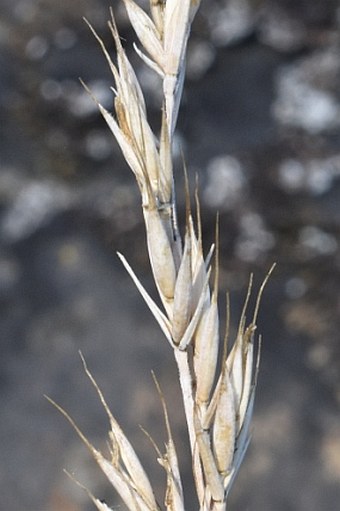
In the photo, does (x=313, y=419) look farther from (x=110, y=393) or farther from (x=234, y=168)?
(x=234, y=168)

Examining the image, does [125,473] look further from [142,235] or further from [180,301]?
[142,235]

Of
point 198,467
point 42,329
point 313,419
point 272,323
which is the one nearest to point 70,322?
point 42,329

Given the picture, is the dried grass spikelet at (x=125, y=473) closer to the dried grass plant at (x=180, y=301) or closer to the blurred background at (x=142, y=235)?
the dried grass plant at (x=180, y=301)

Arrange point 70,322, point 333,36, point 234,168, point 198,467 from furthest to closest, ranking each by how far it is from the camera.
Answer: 1. point 333,36
2. point 234,168
3. point 70,322
4. point 198,467

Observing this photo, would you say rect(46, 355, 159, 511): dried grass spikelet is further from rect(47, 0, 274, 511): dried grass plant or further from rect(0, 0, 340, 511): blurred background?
rect(0, 0, 340, 511): blurred background

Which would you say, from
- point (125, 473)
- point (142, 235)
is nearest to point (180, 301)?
point (125, 473)

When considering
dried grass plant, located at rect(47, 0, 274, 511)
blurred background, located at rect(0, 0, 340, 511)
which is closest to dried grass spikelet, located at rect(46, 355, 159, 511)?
dried grass plant, located at rect(47, 0, 274, 511)
